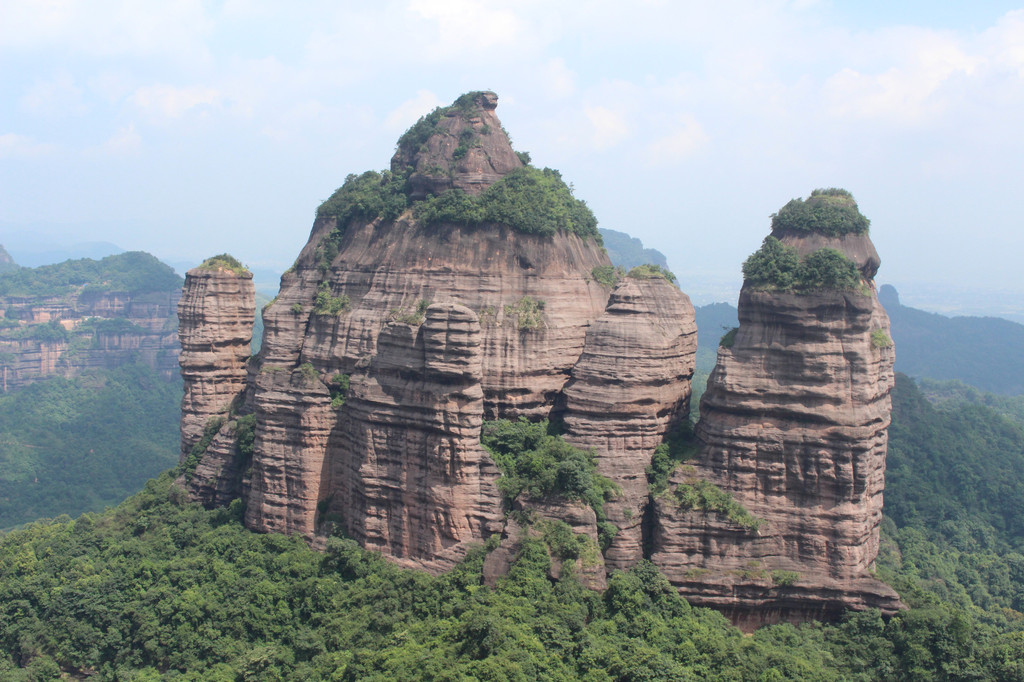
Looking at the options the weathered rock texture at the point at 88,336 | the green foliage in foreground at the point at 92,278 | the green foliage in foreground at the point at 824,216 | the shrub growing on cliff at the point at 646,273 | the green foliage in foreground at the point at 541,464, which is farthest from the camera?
the green foliage in foreground at the point at 92,278

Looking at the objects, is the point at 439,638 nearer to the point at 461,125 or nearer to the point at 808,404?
the point at 808,404

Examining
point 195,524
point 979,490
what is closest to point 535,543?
point 195,524

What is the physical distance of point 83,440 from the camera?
86.4 metres

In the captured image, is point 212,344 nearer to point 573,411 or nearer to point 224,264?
point 224,264

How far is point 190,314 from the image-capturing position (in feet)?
139

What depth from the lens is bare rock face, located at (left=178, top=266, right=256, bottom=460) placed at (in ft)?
139

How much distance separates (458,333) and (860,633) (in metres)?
15.9

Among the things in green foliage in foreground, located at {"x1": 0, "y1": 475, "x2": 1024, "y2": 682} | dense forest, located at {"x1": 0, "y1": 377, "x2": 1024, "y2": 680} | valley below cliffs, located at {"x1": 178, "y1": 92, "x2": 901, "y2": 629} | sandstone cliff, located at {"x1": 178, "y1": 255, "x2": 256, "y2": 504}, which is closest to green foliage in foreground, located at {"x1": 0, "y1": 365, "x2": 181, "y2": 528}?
sandstone cliff, located at {"x1": 178, "y1": 255, "x2": 256, "y2": 504}

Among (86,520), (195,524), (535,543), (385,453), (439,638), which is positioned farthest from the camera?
(86,520)

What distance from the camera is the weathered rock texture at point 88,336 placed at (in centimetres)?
10506

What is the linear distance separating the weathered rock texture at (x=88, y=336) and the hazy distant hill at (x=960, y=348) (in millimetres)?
106829

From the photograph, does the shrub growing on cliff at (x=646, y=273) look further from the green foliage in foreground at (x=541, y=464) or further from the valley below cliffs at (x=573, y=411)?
the green foliage in foreground at (x=541, y=464)

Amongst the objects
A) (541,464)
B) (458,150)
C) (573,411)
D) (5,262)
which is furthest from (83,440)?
(5,262)

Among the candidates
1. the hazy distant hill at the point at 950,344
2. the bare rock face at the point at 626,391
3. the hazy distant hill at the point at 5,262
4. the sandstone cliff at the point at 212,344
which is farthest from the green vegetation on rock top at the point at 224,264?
the hazy distant hill at the point at 5,262
